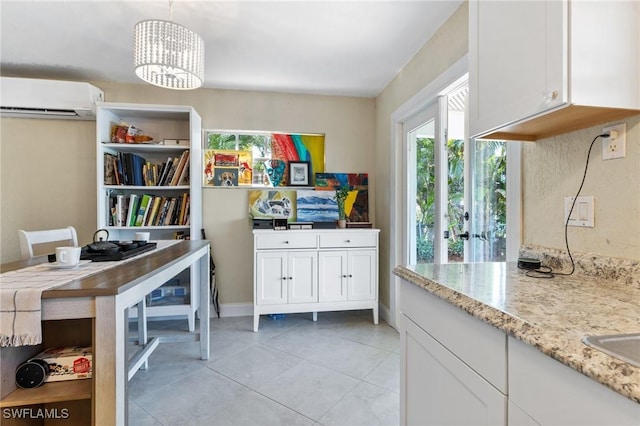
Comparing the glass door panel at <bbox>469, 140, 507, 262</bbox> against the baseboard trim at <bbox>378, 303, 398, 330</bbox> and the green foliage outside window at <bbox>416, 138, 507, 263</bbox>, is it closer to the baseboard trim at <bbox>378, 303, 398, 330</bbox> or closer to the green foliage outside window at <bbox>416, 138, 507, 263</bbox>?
the green foliage outside window at <bbox>416, 138, 507, 263</bbox>

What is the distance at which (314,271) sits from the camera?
286cm

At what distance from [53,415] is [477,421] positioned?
5.21 feet

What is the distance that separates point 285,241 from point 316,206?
2.03 ft

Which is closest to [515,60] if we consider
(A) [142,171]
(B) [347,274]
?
(B) [347,274]

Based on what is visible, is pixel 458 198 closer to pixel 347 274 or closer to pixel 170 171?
pixel 347 274

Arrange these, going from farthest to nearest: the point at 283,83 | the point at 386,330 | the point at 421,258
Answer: the point at 283,83
the point at 386,330
the point at 421,258

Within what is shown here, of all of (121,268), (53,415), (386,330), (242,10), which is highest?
(242,10)

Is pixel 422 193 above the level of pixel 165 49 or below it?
below

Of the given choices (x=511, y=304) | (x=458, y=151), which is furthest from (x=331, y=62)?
(x=511, y=304)

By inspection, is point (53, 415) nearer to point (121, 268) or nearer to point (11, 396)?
point (11, 396)

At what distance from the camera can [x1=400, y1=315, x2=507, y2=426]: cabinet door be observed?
0.76m

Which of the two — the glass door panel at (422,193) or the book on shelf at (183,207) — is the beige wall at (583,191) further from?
the book on shelf at (183,207)

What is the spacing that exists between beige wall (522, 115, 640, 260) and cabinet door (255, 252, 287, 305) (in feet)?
6.41

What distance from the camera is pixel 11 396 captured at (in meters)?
1.06
